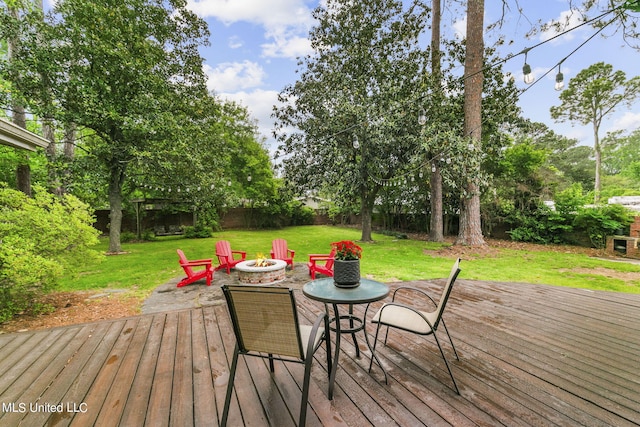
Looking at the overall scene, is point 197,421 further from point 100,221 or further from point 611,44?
point 100,221

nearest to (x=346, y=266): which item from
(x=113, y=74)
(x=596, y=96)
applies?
(x=113, y=74)

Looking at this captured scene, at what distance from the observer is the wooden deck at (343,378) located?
5.55ft

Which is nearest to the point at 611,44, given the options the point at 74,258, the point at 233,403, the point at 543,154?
the point at 543,154

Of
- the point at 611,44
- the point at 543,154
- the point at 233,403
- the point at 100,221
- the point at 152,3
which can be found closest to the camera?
the point at 233,403

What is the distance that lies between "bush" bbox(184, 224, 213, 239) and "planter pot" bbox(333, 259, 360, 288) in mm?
12898

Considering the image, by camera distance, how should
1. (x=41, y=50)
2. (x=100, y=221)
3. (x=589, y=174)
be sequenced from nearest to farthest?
(x=41, y=50) < (x=100, y=221) < (x=589, y=174)

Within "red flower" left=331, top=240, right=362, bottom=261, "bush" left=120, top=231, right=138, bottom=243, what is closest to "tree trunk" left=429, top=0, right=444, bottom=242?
"red flower" left=331, top=240, right=362, bottom=261

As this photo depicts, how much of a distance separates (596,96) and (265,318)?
24793 mm

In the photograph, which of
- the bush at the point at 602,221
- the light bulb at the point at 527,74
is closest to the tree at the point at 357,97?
the light bulb at the point at 527,74

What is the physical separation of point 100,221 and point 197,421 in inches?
618

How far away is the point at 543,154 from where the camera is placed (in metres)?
9.61

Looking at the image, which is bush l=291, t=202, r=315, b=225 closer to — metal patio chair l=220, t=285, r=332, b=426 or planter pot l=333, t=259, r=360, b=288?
planter pot l=333, t=259, r=360, b=288

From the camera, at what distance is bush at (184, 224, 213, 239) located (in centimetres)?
1370

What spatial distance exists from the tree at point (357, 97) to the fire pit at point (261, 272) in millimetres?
5309
